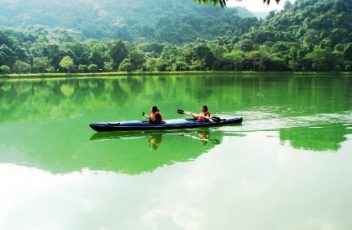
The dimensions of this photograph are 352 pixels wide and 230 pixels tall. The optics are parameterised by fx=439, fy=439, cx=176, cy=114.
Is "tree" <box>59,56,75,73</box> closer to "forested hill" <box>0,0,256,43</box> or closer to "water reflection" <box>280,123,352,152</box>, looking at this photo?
"water reflection" <box>280,123,352,152</box>

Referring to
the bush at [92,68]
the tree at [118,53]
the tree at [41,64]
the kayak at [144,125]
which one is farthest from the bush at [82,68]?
the kayak at [144,125]

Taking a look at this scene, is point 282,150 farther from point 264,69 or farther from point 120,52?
point 120,52

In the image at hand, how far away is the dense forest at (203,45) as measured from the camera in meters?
62.7

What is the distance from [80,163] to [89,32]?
5497 inches

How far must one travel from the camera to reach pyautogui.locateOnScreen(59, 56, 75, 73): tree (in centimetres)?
6184

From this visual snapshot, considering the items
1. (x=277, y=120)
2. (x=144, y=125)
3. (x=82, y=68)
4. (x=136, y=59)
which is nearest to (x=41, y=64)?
(x=82, y=68)

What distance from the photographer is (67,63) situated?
61750 mm

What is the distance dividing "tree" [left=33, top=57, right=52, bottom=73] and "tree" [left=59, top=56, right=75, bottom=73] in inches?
71.6

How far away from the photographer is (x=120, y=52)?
68562 millimetres

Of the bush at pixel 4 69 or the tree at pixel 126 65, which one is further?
the tree at pixel 126 65

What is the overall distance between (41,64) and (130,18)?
372 feet

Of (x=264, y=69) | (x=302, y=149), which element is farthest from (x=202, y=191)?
(x=264, y=69)

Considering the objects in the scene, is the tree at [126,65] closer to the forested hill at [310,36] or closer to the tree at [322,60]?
the forested hill at [310,36]

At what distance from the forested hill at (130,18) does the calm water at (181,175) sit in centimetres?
10089
